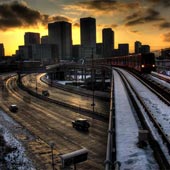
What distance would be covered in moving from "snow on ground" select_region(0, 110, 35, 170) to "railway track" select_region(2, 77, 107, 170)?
3.68 ft

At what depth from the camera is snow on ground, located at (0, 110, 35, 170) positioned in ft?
92.5

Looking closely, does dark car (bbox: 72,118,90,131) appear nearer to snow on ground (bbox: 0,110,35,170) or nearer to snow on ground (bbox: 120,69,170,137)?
snow on ground (bbox: 0,110,35,170)

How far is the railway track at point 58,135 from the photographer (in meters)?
29.8

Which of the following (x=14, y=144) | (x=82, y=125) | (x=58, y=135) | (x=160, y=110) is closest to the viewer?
(x=160, y=110)

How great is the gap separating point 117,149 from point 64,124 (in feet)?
99.3

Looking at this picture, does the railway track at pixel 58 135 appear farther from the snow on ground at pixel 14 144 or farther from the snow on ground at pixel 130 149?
the snow on ground at pixel 130 149

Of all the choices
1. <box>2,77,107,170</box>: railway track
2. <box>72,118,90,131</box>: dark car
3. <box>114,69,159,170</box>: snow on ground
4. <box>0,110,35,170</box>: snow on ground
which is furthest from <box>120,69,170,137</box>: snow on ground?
<box>0,110,35,170</box>: snow on ground

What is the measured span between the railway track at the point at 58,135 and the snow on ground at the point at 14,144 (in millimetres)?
1121

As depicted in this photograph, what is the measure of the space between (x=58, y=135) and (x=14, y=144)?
642 centimetres

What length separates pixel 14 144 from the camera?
116 ft

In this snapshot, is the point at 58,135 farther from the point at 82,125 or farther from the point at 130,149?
the point at 130,149

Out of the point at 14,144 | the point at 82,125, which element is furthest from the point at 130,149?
the point at 82,125

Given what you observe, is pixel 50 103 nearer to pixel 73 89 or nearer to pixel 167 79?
pixel 73 89

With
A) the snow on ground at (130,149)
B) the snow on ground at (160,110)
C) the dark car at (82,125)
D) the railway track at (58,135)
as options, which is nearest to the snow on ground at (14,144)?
the railway track at (58,135)
